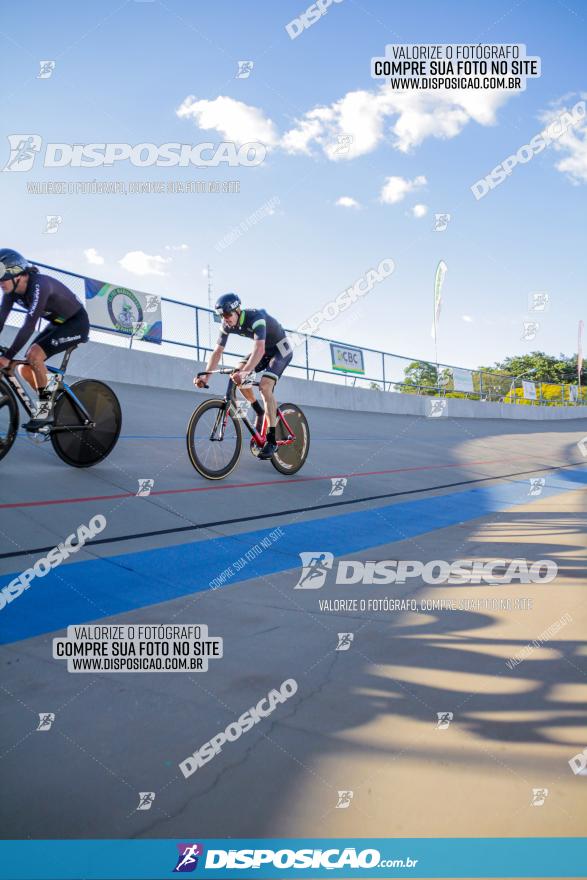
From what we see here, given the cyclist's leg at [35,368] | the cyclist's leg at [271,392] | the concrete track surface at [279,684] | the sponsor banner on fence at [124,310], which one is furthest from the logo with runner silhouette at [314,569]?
the sponsor banner on fence at [124,310]

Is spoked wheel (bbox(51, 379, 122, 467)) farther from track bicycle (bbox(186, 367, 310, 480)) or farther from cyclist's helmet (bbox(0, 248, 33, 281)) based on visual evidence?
cyclist's helmet (bbox(0, 248, 33, 281))

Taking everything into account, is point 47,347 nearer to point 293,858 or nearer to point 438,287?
point 293,858

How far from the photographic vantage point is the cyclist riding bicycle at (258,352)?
585cm

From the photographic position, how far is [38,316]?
5.00 m

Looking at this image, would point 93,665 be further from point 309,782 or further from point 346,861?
point 346,861

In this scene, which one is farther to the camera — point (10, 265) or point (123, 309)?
point (123, 309)

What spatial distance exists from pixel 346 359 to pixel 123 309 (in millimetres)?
8953

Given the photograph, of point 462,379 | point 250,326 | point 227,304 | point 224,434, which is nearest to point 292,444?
point 224,434

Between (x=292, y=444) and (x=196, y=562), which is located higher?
(x=292, y=444)

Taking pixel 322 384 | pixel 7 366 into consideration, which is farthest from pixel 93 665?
pixel 322 384

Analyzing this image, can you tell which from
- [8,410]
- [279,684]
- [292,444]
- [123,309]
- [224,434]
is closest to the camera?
[279,684]

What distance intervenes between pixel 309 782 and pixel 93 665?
3.70 ft

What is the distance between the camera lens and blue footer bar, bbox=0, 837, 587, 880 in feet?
4.39

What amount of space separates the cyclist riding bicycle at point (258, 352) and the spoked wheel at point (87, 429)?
93cm
